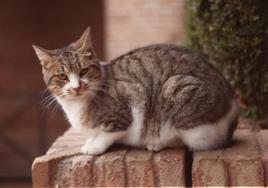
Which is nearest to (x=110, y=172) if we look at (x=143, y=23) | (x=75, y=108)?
(x=75, y=108)

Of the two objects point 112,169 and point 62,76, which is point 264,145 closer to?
point 112,169

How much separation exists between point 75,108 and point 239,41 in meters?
1.13

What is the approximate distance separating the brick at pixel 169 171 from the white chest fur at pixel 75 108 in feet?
1.49

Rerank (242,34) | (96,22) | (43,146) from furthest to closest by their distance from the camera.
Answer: (96,22)
(43,146)
(242,34)

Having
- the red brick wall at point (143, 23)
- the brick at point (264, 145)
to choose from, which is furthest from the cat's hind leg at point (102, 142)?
the red brick wall at point (143, 23)

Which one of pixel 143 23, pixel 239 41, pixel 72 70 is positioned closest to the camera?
pixel 72 70

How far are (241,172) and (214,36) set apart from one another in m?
1.20

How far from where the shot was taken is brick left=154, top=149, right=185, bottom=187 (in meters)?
3.15

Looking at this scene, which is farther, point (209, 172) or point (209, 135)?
point (209, 135)

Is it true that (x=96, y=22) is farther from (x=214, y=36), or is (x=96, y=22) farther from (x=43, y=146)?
(x=214, y=36)

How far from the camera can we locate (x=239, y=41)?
152 inches

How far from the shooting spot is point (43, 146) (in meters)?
9.09

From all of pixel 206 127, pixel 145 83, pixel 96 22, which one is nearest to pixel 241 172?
pixel 206 127

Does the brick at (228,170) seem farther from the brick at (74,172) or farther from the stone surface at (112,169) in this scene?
the brick at (74,172)
